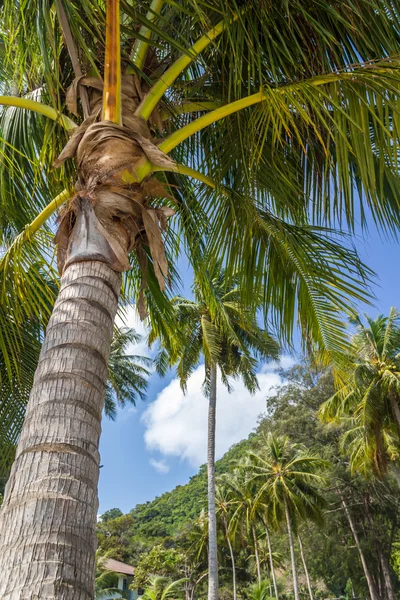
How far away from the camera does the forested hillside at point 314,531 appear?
32.0 m

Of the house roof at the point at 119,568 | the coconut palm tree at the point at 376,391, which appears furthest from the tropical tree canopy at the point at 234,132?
the house roof at the point at 119,568

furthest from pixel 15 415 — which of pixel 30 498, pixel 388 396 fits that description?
pixel 388 396

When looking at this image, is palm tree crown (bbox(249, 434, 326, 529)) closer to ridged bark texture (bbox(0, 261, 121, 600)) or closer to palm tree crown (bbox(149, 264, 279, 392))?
palm tree crown (bbox(149, 264, 279, 392))

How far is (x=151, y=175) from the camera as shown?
9.80ft

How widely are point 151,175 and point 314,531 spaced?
115 feet

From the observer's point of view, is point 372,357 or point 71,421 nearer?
point 71,421

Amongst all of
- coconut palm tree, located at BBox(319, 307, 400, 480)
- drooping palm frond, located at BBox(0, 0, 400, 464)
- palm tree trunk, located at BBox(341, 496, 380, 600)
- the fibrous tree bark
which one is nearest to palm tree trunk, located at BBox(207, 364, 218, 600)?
coconut palm tree, located at BBox(319, 307, 400, 480)

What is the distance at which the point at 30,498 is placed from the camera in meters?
1.53

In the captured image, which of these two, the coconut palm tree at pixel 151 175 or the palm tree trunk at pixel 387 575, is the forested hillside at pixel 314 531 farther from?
the coconut palm tree at pixel 151 175

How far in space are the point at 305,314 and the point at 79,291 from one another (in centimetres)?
285

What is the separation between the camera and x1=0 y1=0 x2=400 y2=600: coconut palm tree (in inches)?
67.7

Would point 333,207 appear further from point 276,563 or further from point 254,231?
point 276,563

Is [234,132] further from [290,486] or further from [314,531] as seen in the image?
[314,531]

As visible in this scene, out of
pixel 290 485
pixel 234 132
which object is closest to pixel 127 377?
pixel 290 485
